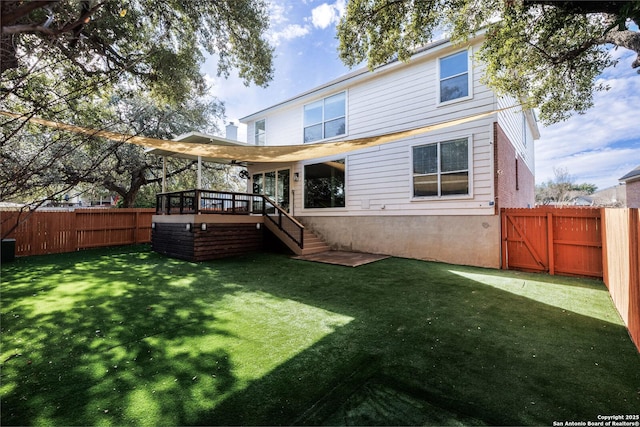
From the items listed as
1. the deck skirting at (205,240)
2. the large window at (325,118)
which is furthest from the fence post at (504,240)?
the deck skirting at (205,240)

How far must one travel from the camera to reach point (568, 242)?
6352mm

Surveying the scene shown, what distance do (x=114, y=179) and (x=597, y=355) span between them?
55.2 feet

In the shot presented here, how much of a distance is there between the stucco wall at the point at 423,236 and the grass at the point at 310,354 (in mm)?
1952

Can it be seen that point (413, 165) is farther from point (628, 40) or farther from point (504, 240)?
point (628, 40)

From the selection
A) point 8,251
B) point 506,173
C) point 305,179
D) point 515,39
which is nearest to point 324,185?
point 305,179

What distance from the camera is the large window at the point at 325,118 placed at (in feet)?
33.2

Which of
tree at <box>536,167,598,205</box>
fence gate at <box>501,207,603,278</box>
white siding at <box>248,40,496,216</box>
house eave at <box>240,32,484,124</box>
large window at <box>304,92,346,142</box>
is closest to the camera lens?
fence gate at <box>501,207,603,278</box>

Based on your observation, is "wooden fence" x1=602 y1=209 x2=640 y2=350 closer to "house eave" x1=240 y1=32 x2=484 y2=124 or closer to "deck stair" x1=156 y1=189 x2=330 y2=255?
"house eave" x1=240 y1=32 x2=484 y2=124

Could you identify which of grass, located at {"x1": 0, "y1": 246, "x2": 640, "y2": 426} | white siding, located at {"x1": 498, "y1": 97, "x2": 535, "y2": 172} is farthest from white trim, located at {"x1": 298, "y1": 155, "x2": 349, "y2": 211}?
grass, located at {"x1": 0, "y1": 246, "x2": 640, "y2": 426}

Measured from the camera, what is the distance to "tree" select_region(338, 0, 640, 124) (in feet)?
16.5

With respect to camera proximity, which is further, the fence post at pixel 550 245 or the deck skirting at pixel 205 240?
the deck skirting at pixel 205 240

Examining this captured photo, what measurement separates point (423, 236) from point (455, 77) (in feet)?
15.1

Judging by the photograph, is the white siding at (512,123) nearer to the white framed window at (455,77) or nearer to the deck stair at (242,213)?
the white framed window at (455,77)

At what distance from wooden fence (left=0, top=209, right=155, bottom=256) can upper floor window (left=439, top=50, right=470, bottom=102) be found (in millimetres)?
12141
